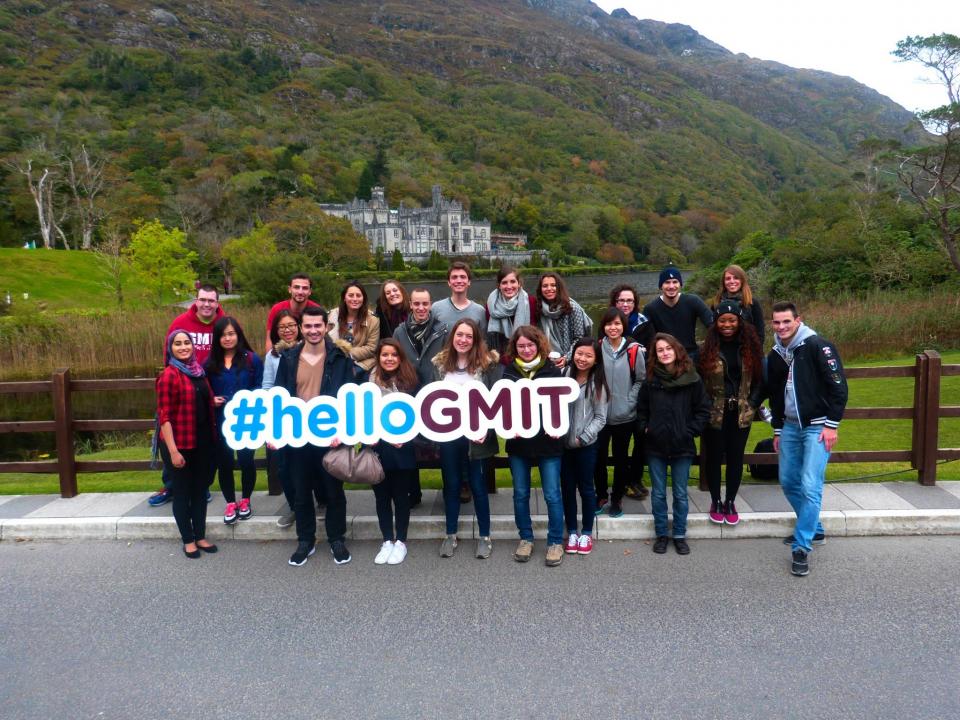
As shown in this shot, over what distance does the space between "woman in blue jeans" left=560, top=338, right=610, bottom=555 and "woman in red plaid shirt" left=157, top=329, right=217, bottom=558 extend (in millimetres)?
3091

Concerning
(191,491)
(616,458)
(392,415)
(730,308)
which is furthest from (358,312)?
(730,308)

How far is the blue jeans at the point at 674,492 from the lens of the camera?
5.29 meters

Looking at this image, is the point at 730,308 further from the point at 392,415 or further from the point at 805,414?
the point at 392,415

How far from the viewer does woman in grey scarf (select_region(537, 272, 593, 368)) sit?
234 inches

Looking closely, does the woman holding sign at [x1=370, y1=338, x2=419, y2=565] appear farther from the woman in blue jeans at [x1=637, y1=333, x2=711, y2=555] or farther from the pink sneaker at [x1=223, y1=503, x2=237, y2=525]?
the woman in blue jeans at [x1=637, y1=333, x2=711, y2=555]

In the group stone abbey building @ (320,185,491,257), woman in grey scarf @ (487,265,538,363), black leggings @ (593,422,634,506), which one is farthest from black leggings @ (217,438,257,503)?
stone abbey building @ (320,185,491,257)

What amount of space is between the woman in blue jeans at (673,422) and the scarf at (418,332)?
1.98m

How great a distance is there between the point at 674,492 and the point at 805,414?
47.4 inches

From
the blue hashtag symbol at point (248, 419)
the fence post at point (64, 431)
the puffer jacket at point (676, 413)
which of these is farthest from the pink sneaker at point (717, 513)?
the fence post at point (64, 431)

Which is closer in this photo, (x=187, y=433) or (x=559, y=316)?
(x=187, y=433)

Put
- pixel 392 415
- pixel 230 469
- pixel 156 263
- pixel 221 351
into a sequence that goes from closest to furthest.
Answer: pixel 392 415
pixel 230 469
pixel 221 351
pixel 156 263

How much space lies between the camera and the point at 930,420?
6195 millimetres

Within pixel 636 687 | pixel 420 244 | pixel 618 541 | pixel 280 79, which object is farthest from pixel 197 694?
pixel 280 79

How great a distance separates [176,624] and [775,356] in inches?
197
